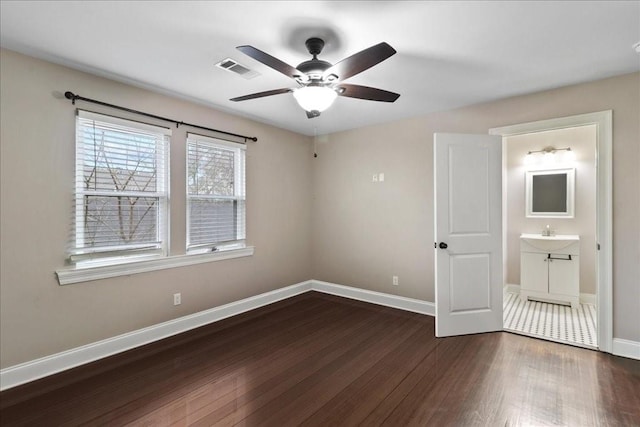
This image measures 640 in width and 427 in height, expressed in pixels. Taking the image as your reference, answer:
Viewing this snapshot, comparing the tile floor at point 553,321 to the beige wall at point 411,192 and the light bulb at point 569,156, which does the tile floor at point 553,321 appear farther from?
the light bulb at point 569,156

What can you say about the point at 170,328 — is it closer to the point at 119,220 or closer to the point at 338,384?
the point at 119,220

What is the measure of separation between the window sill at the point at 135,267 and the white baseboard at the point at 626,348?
157 inches

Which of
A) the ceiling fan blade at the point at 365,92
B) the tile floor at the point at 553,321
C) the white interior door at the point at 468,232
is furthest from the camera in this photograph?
the white interior door at the point at 468,232

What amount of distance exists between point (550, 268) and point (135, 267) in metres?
5.27

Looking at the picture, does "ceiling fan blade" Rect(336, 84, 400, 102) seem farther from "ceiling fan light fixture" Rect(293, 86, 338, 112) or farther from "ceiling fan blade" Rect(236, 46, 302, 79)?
"ceiling fan blade" Rect(236, 46, 302, 79)

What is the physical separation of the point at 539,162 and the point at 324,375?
14.9ft

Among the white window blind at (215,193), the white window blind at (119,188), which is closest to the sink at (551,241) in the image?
the white window blind at (215,193)

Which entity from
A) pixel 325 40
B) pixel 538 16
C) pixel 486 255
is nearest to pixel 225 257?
pixel 325 40

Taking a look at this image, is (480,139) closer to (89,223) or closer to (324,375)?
(324,375)

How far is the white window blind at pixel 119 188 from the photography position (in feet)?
8.72

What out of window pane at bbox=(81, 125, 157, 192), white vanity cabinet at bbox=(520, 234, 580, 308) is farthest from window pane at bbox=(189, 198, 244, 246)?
white vanity cabinet at bbox=(520, 234, 580, 308)

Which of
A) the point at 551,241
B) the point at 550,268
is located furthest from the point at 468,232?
the point at 550,268

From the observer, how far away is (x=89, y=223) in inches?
106

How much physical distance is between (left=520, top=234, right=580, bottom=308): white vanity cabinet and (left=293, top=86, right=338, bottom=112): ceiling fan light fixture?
12.9 ft
